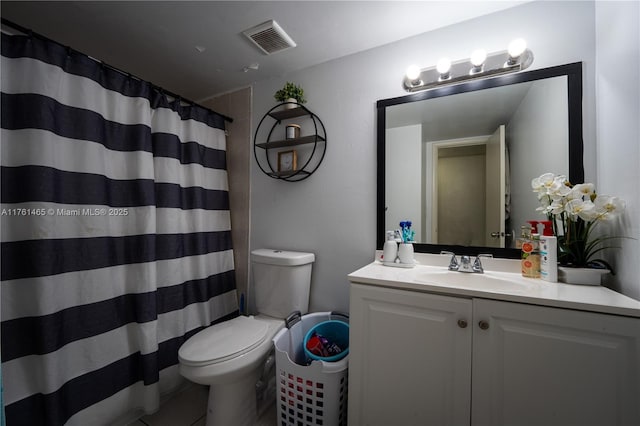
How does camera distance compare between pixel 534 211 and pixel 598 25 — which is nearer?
pixel 598 25

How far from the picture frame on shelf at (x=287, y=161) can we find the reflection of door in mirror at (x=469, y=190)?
0.87 meters

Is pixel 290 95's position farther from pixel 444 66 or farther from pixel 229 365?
pixel 229 365

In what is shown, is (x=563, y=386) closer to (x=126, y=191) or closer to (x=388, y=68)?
(x=388, y=68)

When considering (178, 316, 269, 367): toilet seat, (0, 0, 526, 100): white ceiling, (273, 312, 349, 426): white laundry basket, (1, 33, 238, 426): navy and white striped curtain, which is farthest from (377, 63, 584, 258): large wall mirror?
(1, 33, 238, 426): navy and white striped curtain

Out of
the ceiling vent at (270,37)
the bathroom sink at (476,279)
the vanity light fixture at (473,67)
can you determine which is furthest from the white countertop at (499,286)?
the ceiling vent at (270,37)

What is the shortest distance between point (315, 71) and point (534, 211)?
1527mm

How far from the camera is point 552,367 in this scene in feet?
2.48

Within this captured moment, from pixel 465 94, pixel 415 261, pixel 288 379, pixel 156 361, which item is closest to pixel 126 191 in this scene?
pixel 156 361

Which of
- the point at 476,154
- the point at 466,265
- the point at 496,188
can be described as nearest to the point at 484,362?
the point at 466,265

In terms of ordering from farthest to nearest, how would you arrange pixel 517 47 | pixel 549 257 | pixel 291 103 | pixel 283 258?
pixel 291 103 → pixel 283 258 → pixel 517 47 → pixel 549 257

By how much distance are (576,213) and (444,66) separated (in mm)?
891

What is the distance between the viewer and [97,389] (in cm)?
119

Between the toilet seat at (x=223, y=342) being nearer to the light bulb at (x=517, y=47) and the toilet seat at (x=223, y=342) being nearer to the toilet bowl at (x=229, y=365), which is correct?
the toilet bowl at (x=229, y=365)

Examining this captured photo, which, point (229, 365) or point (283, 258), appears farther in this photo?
point (283, 258)
